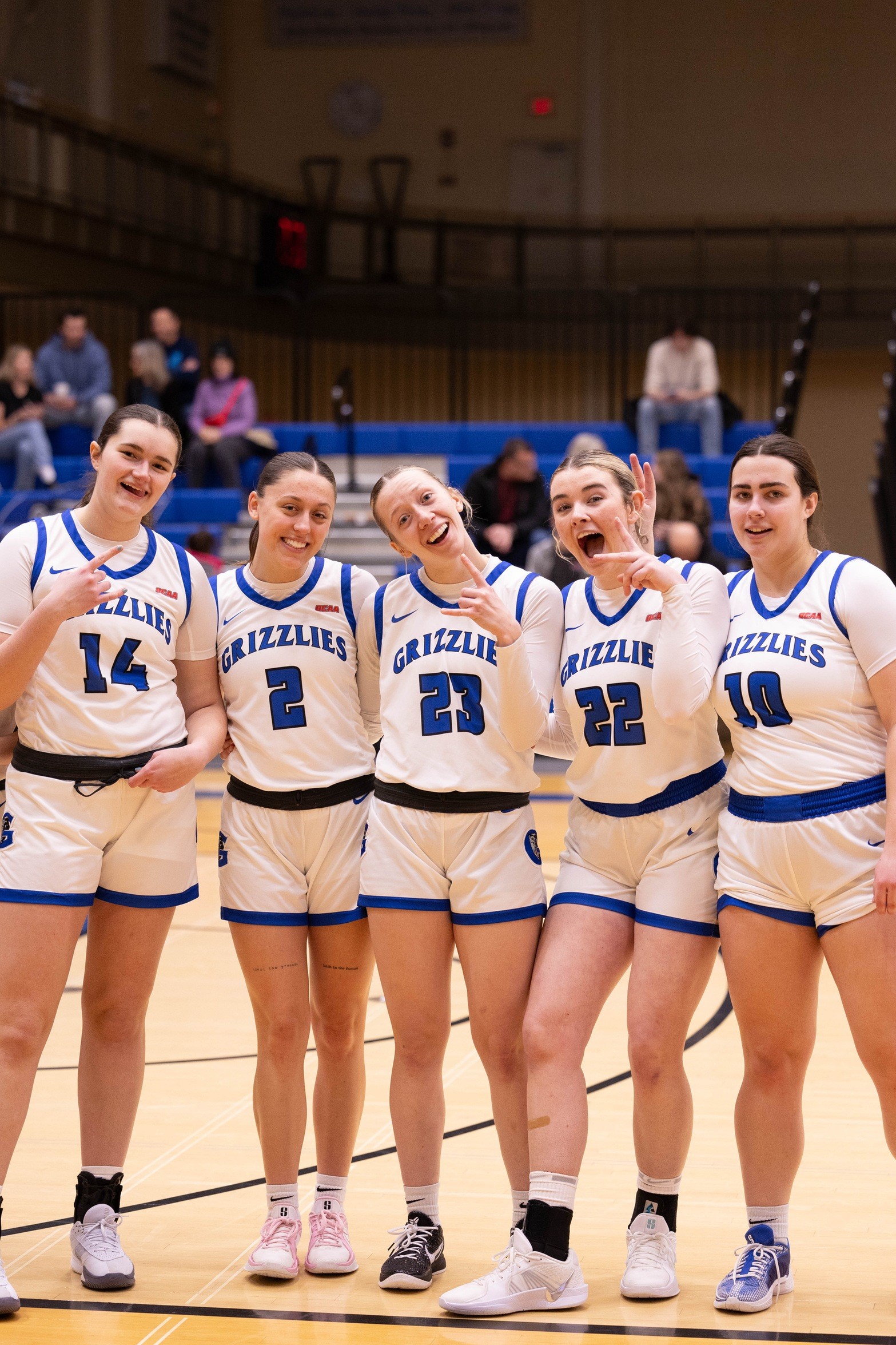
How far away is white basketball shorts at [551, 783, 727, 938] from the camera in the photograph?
3.44 m

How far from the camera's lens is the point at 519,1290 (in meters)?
3.36

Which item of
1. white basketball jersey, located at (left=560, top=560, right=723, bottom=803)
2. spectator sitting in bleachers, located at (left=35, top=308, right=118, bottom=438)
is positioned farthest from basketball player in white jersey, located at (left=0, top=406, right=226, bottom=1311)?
spectator sitting in bleachers, located at (left=35, top=308, right=118, bottom=438)

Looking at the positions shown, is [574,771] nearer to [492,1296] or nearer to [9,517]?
[492,1296]

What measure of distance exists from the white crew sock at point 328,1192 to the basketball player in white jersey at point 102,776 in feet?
1.46

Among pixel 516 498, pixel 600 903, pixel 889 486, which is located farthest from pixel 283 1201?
pixel 889 486

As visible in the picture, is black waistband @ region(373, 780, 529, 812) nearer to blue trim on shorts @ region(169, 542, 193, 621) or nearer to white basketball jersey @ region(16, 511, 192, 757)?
white basketball jersey @ region(16, 511, 192, 757)

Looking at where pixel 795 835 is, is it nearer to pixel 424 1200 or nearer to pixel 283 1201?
pixel 424 1200

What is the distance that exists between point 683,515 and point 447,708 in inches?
226

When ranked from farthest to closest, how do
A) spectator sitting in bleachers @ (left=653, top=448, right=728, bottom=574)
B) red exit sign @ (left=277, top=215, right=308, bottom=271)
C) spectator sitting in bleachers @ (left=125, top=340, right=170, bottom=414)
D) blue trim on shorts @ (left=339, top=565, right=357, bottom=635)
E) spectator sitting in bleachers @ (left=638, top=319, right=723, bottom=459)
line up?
1. red exit sign @ (left=277, top=215, right=308, bottom=271)
2. spectator sitting in bleachers @ (left=125, top=340, right=170, bottom=414)
3. spectator sitting in bleachers @ (left=638, top=319, right=723, bottom=459)
4. spectator sitting in bleachers @ (left=653, top=448, right=728, bottom=574)
5. blue trim on shorts @ (left=339, top=565, right=357, bottom=635)

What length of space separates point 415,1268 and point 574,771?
1.17 m

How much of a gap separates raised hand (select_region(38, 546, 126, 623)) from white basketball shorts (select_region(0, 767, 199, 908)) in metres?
0.40

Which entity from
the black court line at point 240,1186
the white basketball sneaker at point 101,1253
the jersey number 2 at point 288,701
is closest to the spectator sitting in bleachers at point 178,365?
the black court line at point 240,1186

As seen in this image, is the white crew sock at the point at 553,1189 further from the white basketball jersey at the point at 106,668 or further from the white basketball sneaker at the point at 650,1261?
the white basketball jersey at the point at 106,668

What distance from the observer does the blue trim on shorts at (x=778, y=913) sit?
131 inches
